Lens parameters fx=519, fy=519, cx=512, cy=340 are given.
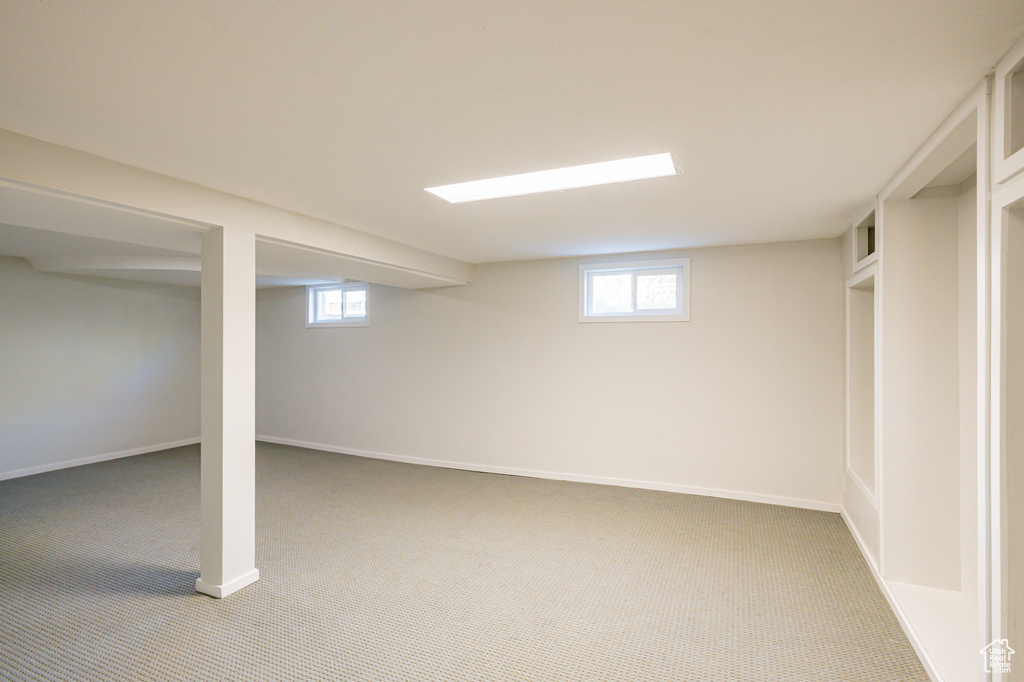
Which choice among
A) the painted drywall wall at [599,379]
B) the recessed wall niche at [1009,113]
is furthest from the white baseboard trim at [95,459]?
the recessed wall niche at [1009,113]

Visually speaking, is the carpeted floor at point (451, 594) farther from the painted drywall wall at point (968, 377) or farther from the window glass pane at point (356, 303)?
the window glass pane at point (356, 303)

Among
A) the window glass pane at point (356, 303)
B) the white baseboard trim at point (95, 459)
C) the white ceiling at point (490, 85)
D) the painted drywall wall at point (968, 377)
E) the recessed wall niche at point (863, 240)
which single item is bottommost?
the white baseboard trim at point (95, 459)

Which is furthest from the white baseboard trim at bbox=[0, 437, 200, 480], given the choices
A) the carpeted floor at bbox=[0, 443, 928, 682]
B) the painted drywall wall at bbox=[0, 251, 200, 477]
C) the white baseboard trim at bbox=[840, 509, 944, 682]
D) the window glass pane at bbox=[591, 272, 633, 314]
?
the white baseboard trim at bbox=[840, 509, 944, 682]

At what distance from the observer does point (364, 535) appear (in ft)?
12.9

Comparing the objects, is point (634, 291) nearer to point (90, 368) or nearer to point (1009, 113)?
point (1009, 113)

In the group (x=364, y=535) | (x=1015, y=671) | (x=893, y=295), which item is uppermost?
(x=893, y=295)

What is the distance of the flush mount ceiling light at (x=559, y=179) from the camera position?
8.99 ft

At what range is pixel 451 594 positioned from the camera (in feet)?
9.85

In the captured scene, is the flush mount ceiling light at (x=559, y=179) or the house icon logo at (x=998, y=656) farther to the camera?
the flush mount ceiling light at (x=559, y=179)

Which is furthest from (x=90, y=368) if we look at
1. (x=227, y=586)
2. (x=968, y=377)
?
(x=968, y=377)

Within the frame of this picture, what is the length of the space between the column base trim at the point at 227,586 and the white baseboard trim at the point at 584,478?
120 inches

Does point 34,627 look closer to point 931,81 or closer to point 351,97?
point 351,97

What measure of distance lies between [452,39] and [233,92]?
33.7 inches

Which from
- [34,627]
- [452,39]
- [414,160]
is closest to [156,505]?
[34,627]
